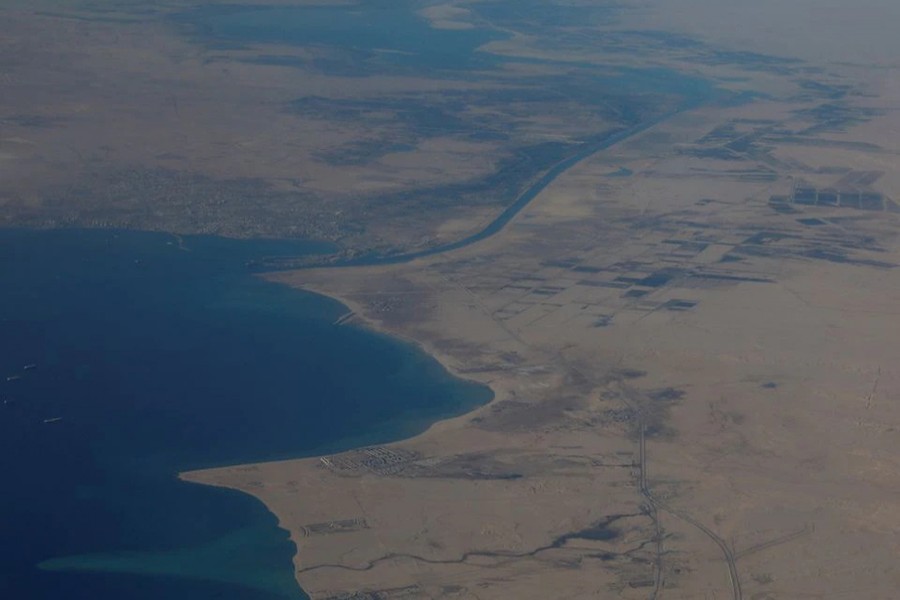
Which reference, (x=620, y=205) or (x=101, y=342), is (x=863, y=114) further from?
(x=101, y=342)

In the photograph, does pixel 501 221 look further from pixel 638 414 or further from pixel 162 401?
pixel 162 401

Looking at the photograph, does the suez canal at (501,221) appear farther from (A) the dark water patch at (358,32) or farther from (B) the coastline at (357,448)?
(A) the dark water patch at (358,32)

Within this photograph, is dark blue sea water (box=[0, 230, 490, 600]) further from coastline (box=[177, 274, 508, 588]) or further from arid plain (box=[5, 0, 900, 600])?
arid plain (box=[5, 0, 900, 600])

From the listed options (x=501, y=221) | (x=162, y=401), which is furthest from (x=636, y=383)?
(x=501, y=221)

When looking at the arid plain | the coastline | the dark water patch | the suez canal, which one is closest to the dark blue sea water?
the coastline

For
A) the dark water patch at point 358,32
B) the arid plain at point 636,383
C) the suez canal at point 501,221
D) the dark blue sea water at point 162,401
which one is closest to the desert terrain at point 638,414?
the arid plain at point 636,383

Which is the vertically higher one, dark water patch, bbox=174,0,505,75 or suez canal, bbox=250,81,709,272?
dark water patch, bbox=174,0,505,75
